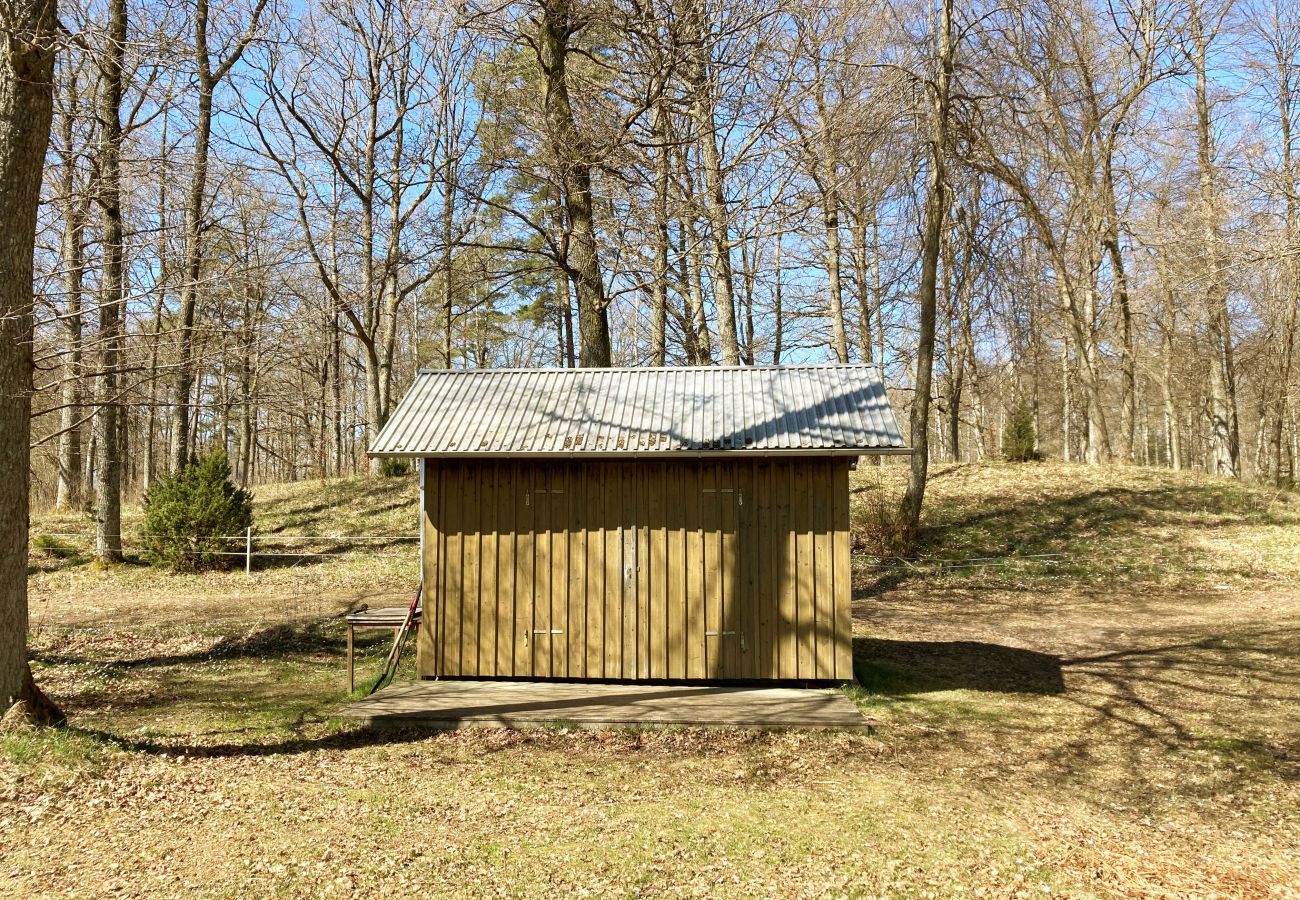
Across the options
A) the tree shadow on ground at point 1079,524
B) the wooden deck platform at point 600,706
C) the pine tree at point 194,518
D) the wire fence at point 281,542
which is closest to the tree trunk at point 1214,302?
the tree shadow on ground at point 1079,524

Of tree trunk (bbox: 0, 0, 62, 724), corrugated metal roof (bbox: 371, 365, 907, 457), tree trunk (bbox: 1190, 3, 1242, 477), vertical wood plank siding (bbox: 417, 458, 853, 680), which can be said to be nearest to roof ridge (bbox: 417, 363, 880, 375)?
corrugated metal roof (bbox: 371, 365, 907, 457)

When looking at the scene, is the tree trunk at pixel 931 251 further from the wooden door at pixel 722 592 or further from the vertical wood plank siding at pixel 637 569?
the wooden door at pixel 722 592

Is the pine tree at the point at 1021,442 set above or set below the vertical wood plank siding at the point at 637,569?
above

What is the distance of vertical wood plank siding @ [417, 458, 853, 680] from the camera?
7.37 meters

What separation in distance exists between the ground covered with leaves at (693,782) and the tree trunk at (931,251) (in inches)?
198

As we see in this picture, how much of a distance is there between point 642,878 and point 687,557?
349cm

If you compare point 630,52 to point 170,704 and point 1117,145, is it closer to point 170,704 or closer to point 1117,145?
point 170,704

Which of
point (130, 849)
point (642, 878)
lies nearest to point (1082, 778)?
point (642, 878)

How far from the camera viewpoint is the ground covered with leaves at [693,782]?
4.32m

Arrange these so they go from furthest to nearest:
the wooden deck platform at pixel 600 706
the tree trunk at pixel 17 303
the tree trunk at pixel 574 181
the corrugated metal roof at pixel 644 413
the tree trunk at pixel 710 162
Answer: the tree trunk at pixel 574 181, the tree trunk at pixel 710 162, the corrugated metal roof at pixel 644 413, the wooden deck platform at pixel 600 706, the tree trunk at pixel 17 303

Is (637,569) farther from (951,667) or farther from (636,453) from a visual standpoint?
(951,667)

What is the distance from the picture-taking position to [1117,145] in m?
20.1

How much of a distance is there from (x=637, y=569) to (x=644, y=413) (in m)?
1.49

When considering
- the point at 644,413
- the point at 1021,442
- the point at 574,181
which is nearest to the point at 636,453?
the point at 644,413
